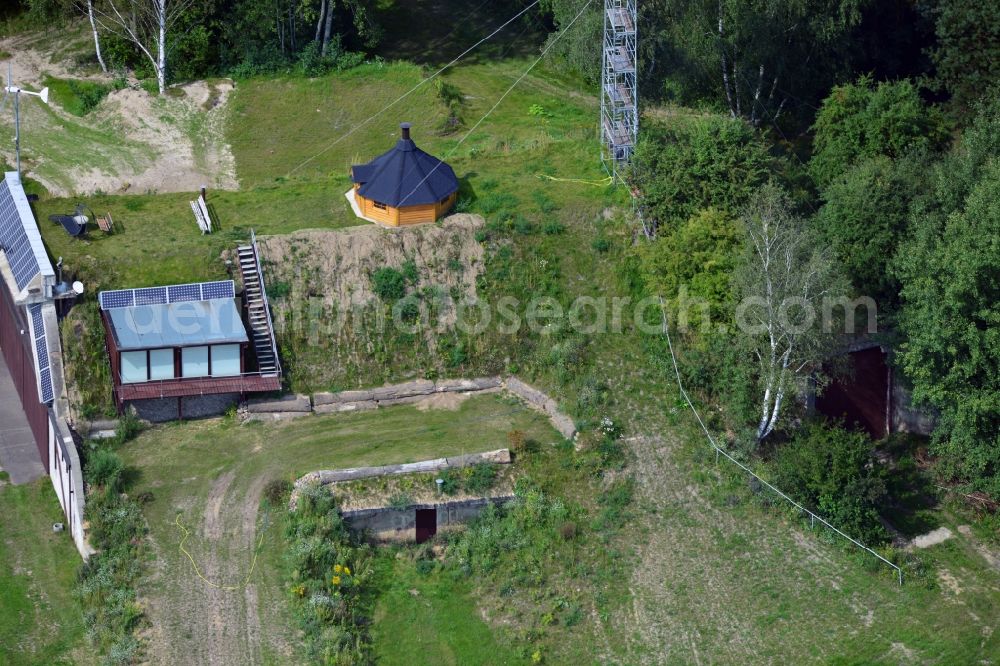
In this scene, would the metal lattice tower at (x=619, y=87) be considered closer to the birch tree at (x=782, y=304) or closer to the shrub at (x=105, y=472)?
the birch tree at (x=782, y=304)


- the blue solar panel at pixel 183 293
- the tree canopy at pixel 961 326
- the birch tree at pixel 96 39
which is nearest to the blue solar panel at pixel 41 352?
the blue solar panel at pixel 183 293

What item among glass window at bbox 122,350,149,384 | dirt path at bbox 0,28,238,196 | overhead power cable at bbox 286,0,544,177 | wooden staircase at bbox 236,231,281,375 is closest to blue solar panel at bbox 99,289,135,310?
glass window at bbox 122,350,149,384

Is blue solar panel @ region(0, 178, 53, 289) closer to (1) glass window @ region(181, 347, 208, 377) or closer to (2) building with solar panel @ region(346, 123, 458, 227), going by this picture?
(1) glass window @ region(181, 347, 208, 377)

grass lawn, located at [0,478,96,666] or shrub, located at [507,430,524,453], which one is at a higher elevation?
shrub, located at [507,430,524,453]

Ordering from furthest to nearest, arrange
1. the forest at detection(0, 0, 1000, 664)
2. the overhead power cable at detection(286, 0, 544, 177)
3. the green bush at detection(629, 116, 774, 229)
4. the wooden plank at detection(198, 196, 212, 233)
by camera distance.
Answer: the overhead power cable at detection(286, 0, 544, 177) → the wooden plank at detection(198, 196, 212, 233) → the green bush at detection(629, 116, 774, 229) → the forest at detection(0, 0, 1000, 664)

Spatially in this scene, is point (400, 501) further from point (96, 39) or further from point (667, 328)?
point (96, 39)

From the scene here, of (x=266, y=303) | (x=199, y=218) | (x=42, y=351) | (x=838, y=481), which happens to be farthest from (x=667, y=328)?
(x=42, y=351)

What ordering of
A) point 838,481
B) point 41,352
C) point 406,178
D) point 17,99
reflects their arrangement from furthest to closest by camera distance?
point 17,99, point 406,178, point 41,352, point 838,481
